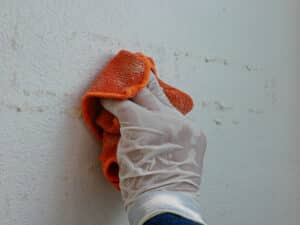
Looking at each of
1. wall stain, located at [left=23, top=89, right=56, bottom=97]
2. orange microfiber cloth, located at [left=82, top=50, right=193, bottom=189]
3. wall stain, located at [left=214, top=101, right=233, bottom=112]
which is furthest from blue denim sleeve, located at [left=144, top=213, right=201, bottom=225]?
wall stain, located at [left=214, top=101, right=233, bottom=112]

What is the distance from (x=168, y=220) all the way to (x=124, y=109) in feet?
0.54

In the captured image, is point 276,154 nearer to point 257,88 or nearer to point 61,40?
point 257,88

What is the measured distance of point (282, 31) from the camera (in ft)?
3.06

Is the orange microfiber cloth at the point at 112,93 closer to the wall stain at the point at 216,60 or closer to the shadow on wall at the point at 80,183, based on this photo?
the shadow on wall at the point at 80,183

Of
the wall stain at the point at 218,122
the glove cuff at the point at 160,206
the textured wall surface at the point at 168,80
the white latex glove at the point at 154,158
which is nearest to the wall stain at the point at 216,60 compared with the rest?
the textured wall surface at the point at 168,80

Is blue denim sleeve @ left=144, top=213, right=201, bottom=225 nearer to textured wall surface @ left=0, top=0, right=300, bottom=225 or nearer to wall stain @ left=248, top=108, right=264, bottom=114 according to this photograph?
textured wall surface @ left=0, top=0, right=300, bottom=225

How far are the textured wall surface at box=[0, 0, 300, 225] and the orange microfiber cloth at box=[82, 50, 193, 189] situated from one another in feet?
0.07

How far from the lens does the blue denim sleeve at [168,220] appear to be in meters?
0.47

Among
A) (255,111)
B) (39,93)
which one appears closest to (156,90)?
(39,93)

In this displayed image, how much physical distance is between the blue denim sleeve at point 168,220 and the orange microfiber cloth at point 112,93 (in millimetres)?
106

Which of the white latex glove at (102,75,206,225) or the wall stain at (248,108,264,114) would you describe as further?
A: the wall stain at (248,108,264,114)

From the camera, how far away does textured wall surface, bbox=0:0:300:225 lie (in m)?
0.51

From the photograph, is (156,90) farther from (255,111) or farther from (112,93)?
(255,111)

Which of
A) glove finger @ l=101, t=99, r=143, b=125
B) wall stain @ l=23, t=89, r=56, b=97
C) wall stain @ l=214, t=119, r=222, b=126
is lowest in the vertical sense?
wall stain @ l=214, t=119, r=222, b=126
